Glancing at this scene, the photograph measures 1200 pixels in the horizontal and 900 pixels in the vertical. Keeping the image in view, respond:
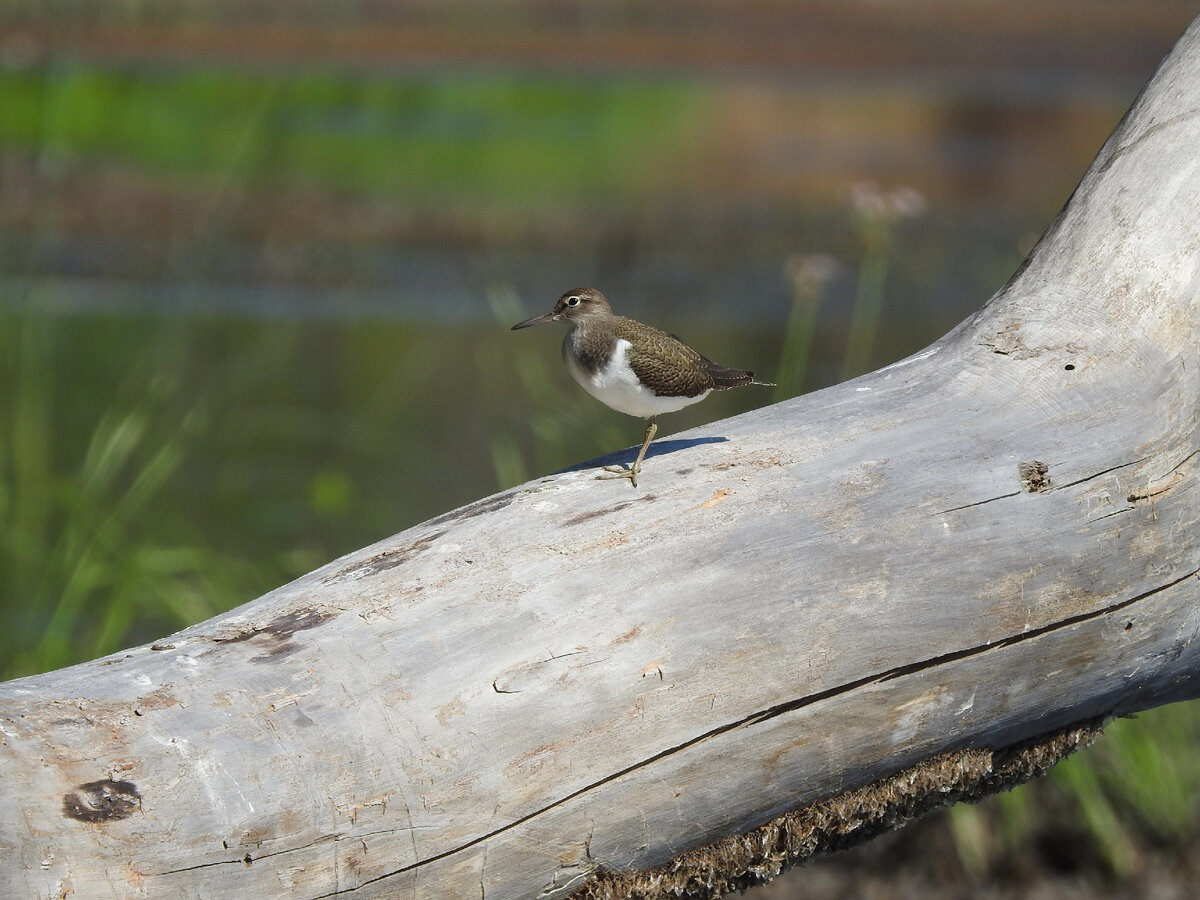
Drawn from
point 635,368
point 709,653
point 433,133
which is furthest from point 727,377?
point 433,133

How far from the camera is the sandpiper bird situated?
135 inches

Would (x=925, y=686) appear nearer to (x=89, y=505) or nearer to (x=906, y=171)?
(x=89, y=505)

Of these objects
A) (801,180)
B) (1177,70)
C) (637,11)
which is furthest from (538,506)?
(637,11)

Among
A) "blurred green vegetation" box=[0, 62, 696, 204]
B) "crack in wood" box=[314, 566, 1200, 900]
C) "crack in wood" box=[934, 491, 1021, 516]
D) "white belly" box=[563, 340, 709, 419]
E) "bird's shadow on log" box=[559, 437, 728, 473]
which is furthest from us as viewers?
"blurred green vegetation" box=[0, 62, 696, 204]

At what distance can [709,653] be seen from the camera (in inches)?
102

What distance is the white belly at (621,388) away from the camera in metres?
3.41

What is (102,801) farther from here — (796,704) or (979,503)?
(979,503)

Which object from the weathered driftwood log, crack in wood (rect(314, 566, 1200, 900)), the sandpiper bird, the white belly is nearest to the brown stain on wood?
the weathered driftwood log

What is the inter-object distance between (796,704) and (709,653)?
213 mm

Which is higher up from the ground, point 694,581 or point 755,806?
point 694,581

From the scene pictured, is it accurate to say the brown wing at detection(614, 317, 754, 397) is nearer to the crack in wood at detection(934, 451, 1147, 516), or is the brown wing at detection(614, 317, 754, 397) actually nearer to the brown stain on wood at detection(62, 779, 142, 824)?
the crack in wood at detection(934, 451, 1147, 516)

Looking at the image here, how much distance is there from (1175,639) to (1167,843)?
122 inches

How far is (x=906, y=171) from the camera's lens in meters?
20.1

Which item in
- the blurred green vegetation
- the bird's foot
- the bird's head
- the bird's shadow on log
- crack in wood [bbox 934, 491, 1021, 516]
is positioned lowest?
crack in wood [bbox 934, 491, 1021, 516]
